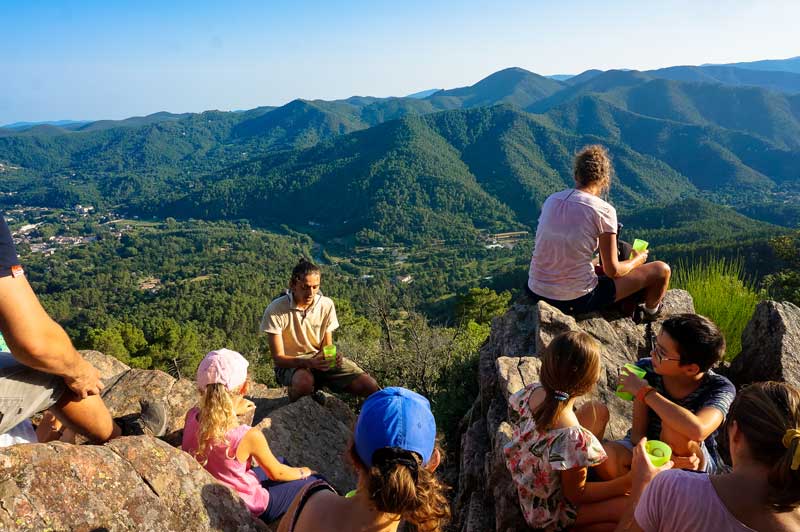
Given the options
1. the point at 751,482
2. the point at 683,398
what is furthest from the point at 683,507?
the point at 683,398

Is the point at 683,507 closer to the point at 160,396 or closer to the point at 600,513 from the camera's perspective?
the point at 600,513

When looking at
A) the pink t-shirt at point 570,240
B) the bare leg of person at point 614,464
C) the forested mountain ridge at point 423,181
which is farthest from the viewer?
the forested mountain ridge at point 423,181

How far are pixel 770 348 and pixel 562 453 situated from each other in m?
2.57

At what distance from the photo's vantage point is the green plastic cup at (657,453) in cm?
236

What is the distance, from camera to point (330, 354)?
16.0ft

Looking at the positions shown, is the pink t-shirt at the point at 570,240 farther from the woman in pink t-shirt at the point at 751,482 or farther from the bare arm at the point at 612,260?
the woman in pink t-shirt at the point at 751,482

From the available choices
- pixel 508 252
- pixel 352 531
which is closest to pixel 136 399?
pixel 352 531

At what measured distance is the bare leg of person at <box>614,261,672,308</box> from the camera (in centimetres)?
429

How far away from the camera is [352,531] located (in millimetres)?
1927

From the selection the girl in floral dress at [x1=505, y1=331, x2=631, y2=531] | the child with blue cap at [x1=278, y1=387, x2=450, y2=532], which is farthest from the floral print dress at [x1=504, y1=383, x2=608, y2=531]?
the child with blue cap at [x1=278, y1=387, x2=450, y2=532]

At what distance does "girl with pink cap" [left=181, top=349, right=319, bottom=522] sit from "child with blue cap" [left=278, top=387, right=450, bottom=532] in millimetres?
984

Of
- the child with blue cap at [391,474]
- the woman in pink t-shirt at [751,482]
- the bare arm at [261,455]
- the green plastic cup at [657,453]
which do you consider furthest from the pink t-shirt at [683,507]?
the bare arm at [261,455]

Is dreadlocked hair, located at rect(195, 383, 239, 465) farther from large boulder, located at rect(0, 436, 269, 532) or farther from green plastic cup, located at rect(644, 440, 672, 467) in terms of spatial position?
green plastic cup, located at rect(644, 440, 672, 467)

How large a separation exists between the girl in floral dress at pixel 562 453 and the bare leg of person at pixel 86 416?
2.50 metres
